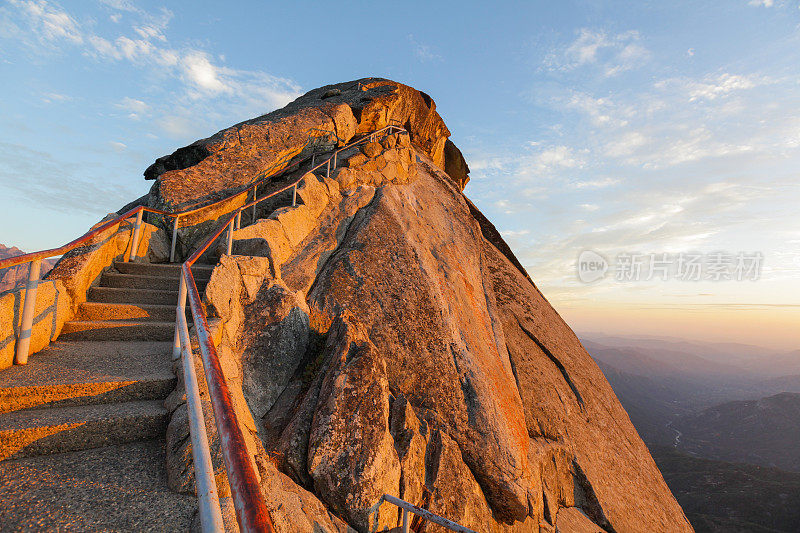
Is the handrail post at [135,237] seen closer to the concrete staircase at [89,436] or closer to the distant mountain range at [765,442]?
the concrete staircase at [89,436]

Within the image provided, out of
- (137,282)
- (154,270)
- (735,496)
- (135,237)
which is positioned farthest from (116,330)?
(735,496)

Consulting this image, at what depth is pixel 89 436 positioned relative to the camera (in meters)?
3.40

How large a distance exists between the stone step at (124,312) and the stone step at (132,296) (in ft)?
0.97

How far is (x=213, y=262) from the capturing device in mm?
8844

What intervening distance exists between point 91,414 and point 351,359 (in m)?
3.46

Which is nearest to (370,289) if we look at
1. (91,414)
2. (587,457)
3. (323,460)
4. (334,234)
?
(334,234)

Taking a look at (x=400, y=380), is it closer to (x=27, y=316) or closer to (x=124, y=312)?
(x=124, y=312)

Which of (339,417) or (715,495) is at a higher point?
(339,417)

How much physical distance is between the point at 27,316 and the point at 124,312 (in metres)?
1.55

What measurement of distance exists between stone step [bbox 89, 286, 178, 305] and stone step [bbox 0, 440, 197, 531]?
12.2 feet

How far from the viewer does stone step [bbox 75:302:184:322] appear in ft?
19.1

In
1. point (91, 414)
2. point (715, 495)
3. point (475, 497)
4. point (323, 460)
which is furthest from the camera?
point (715, 495)

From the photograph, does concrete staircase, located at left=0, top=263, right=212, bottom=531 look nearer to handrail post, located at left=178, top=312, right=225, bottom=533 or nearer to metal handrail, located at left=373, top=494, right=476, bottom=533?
handrail post, located at left=178, top=312, right=225, bottom=533

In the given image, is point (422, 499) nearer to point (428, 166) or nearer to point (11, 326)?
point (11, 326)
